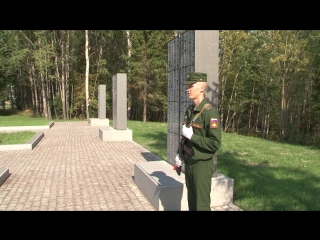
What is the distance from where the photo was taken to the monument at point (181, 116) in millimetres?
4789

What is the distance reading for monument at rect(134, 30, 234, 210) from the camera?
4789 mm

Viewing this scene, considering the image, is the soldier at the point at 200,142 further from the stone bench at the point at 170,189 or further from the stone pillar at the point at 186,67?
the stone pillar at the point at 186,67

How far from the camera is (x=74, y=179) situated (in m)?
6.92

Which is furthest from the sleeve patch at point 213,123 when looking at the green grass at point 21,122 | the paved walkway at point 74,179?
the green grass at point 21,122

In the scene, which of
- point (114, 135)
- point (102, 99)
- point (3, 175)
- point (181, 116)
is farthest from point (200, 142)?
point (102, 99)

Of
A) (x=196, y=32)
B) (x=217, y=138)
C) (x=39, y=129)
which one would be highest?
(x=196, y=32)

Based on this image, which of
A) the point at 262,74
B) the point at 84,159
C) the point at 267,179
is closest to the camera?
the point at 267,179

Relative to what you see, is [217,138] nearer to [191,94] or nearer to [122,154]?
[191,94]

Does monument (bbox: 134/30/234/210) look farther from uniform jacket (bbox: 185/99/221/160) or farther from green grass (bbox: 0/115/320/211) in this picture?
uniform jacket (bbox: 185/99/221/160)

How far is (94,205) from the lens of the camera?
5.12m

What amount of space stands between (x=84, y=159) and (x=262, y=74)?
76.1ft

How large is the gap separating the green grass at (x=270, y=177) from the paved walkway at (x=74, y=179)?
1.92 ft

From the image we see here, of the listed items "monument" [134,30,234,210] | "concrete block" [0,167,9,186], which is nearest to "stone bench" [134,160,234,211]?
"monument" [134,30,234,210]

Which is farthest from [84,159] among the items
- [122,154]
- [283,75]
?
[283,75]
